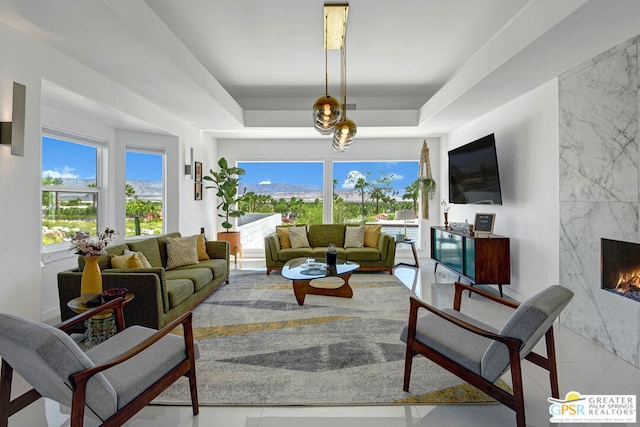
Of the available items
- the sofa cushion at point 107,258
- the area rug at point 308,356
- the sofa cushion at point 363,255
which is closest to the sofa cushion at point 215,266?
the area rug at point 308,356

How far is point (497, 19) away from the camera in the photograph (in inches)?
136

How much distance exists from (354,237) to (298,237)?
1035 mm

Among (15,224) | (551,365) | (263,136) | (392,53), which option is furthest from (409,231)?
(15,224)

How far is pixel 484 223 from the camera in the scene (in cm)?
495

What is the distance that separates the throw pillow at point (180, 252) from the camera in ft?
14.5

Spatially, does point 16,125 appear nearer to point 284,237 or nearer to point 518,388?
point 518,388

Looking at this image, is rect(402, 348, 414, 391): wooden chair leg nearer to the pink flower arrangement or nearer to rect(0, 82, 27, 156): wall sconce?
the pink flower arrangement

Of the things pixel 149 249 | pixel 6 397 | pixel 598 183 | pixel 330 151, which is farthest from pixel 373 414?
pixel 330 151

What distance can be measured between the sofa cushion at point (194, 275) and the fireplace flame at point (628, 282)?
13.5ft

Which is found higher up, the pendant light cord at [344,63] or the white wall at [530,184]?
the pendant light cord at [344,63]

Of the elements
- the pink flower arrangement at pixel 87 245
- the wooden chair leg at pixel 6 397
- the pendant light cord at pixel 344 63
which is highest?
the pendant light cord at pixel 344 63

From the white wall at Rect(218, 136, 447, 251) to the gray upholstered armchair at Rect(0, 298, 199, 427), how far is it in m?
5.90

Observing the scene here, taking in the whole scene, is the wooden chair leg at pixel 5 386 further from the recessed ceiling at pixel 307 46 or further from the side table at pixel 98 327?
the recessed ceiling at pixel 307 46

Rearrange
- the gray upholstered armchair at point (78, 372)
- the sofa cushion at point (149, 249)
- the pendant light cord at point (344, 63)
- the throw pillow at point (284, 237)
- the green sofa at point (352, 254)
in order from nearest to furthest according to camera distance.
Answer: the gray upholstered armchair at point (78, 372) < the pendant light cord at point (344, 63) < the sofa cushion at point (149, 249) < the green sofa at point (352, 254) < the throw pillow at point (284, 237)
